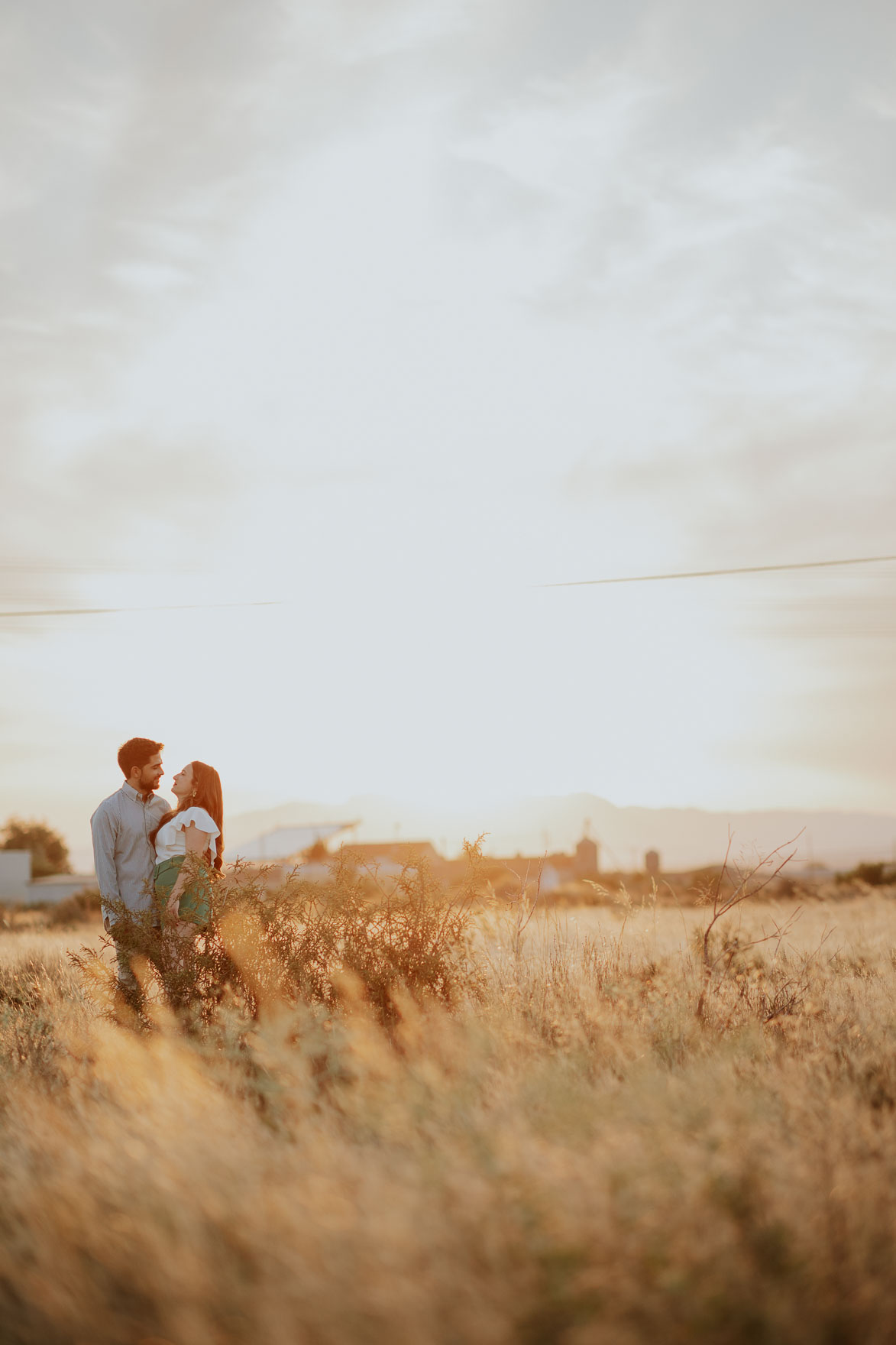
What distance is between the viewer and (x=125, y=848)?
6957mm

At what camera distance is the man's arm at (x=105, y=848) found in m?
6.79

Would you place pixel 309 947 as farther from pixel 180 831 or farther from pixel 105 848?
pixel 105 848

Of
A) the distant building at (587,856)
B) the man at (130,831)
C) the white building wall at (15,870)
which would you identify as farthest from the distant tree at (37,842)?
the man at (130,831)

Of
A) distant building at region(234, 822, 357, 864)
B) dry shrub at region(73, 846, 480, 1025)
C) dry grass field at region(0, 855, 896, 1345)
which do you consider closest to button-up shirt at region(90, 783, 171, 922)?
dry shrub at region(73, 846, 480, 1025)

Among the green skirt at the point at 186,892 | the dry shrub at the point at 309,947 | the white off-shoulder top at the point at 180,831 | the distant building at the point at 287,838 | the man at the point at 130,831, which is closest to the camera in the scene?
the dry shrub at the point at 309,947

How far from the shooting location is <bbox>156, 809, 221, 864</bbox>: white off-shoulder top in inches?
263

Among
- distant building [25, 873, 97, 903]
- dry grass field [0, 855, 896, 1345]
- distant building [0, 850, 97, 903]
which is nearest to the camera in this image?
dry grass field [0, 855, 896, 1345]

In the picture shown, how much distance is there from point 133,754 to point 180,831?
0.67 meters

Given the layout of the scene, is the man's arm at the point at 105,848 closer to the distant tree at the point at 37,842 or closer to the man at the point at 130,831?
the man at the point at 130,831

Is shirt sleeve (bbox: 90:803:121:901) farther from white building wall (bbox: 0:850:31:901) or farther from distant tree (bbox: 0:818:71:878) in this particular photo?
distant tree (bbox: 0:818:71:878)

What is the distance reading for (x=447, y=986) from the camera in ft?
21.1

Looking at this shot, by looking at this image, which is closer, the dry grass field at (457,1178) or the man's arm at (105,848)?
the dry grass field at (457,1178)

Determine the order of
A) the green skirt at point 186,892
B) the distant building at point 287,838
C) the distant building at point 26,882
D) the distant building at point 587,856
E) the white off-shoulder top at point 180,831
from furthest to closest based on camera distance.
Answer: the distant building at point 287,838 → the distant building at point 587,856 → the distant building at point 26,882 → the white off-shoulder top at point 180,831 → the green skirt at point 186,892

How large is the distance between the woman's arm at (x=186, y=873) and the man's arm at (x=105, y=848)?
476 millimetres
